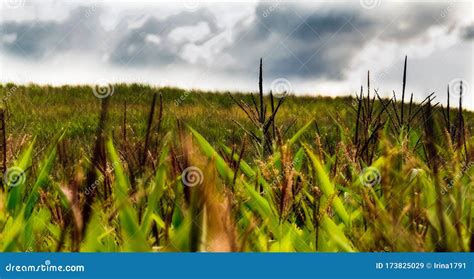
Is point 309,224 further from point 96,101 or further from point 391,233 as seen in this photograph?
point 96,101

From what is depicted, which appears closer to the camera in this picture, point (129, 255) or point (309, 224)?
point (129, 255)

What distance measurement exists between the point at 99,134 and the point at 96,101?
18.8ft

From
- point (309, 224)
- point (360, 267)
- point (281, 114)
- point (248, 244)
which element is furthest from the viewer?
point (281, 114)

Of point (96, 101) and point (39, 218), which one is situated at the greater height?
point (96, 101)

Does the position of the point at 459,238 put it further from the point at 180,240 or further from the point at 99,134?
the point at 99,134

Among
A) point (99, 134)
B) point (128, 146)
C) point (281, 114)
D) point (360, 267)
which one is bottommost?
point (360, 267)

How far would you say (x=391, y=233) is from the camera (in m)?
1.28

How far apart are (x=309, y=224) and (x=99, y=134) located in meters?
0.73

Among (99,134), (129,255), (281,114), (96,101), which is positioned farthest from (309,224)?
(96,101)

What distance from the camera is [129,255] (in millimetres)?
1211

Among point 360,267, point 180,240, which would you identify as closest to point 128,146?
point 180,240

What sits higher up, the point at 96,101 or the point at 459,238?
the point at 96,101

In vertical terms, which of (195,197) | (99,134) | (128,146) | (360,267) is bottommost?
(360,267)

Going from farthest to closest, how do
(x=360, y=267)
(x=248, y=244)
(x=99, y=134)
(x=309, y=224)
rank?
(x=309, y=224) → (x=248, y=244) → (x=360, y=267) → (x=99, y=134)
